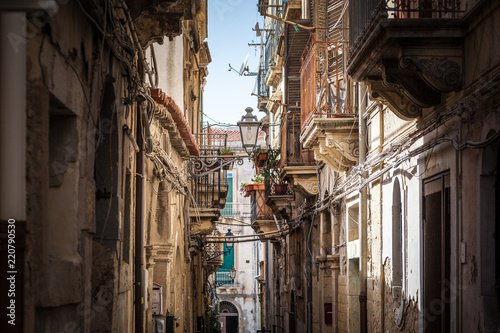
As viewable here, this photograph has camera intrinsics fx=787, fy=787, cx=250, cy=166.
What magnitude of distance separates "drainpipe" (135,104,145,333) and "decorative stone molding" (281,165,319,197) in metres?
9.05

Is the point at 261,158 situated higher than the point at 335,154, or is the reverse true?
the point at 261,158

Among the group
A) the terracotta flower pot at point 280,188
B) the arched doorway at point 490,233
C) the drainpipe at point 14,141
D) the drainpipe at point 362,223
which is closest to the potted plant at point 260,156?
the terracotta flower pot at point 280,188

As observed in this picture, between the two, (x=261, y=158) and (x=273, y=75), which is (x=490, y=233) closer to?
(x=261, y=158)

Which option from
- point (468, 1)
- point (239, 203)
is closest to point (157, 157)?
point (468, 1)

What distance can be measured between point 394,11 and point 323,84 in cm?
550

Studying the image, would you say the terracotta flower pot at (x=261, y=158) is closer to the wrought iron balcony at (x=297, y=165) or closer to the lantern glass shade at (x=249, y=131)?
the wrought iron balcony at (x=297, y=165)

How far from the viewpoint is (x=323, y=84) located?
1423cm

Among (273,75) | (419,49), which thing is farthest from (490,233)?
(273,75)

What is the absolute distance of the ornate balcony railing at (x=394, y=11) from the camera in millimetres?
7725

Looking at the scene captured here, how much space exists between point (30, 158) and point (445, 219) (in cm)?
545

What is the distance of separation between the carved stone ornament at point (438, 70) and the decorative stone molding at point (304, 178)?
35.1ft

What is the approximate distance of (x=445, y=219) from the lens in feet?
28.1

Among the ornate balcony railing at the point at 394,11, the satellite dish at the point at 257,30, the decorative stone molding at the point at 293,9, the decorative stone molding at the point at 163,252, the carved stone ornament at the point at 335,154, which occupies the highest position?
the satellite dish at the point at 257,30

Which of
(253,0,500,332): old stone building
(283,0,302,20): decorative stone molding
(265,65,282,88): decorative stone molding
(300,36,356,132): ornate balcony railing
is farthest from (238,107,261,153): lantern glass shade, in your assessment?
(265,65,282,88): decorative stone molding
